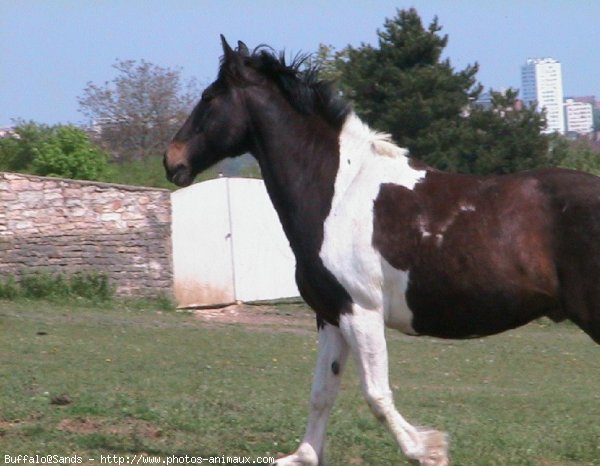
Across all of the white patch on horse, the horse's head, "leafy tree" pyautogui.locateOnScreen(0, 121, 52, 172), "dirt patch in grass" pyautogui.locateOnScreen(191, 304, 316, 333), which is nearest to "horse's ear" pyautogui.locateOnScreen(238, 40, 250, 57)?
the horse's head

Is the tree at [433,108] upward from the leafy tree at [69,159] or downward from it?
upward

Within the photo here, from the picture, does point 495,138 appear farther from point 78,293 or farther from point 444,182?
point 444,182

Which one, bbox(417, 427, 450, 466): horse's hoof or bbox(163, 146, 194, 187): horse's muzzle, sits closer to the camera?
bbox(417, 427, 450, 466): horse's hoof

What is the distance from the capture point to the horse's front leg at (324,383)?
736 centimetres

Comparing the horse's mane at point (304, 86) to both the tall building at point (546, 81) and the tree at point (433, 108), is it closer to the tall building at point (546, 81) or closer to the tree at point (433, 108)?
the tree at point (433, 108)

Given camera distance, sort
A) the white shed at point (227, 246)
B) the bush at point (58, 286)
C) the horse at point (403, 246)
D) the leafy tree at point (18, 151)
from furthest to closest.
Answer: the leafy tree at point (18, 151)
the white shed at point (227, 246)
the bush at point (58, 286)
the horse at point (403, 246)

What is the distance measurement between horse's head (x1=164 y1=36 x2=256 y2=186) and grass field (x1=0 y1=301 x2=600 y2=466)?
5.97ft

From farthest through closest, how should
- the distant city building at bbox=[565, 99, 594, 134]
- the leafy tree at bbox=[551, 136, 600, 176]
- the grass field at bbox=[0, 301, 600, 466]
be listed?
the distant city building at bbox=[565, 99, 594, 134] < the leafy tree at bbox=[551, 136, 600, 176] < the grass field at bbox=[0, 301, 600, 466]

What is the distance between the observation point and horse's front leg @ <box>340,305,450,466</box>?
6914 mm

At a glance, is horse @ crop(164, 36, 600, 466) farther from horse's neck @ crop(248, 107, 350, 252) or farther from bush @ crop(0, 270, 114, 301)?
bush @ crop(0, 270, 114, 301)

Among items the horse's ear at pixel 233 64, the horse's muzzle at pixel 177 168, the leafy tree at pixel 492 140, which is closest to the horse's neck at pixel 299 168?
the horse's ear at pixel 233 64

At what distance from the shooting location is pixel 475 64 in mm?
34250

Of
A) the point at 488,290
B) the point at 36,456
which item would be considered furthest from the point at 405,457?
the point at 36,456

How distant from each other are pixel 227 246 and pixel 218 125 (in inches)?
549
